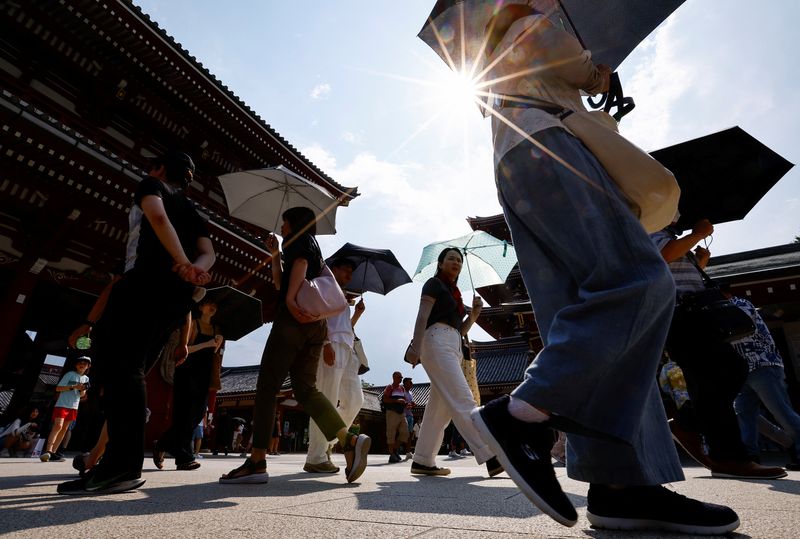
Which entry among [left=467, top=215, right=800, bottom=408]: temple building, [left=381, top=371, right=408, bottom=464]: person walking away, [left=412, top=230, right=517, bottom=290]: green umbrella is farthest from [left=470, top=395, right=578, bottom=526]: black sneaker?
[left=467, top=215, right=800, bottom=408]: temple building

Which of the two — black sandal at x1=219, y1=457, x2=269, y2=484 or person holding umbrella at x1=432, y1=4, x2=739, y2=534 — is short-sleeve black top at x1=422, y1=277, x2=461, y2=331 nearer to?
black sandal at x1=219, y1=457, x2=269, y2=484

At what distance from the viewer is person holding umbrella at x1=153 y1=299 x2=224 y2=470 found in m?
3.66

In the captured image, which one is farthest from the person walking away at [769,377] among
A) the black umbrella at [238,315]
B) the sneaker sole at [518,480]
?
the black umbrella at [238,315]

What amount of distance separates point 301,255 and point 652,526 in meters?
2.12

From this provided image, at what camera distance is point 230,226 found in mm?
7684

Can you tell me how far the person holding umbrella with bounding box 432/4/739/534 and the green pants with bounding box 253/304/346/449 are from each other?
5.27ft

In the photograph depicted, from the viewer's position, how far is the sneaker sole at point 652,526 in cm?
102

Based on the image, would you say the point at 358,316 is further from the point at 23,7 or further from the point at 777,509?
the point at 23,7

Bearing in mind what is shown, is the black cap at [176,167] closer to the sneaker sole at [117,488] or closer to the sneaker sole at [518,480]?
the sneaker sole at [117,488]

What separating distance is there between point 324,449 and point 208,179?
29.8 feet

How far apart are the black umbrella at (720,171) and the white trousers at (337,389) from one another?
9.12 ft

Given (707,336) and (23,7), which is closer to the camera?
(707,336)

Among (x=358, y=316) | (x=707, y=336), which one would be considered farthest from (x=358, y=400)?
(x=707, y=336)

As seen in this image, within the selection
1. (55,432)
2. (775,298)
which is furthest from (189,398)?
(775,298)
